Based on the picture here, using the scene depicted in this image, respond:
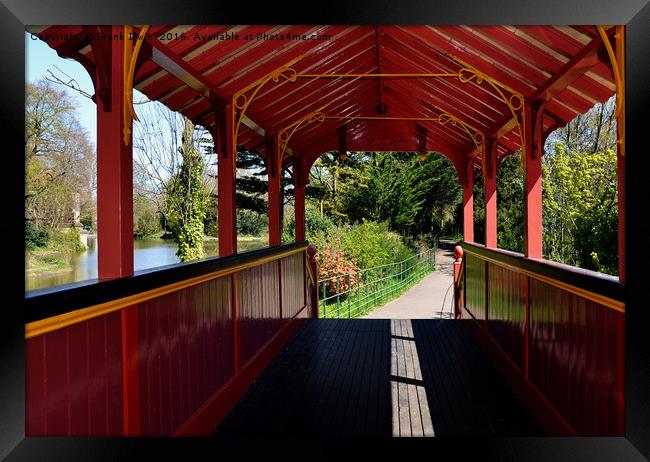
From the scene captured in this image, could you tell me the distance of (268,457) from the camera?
2.65 metres

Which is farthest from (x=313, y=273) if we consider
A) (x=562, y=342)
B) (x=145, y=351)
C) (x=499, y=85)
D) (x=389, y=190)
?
(x=389, y=190)

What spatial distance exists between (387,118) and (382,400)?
5.33 m

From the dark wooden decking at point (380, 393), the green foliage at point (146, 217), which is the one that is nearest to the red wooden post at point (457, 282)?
the dark wooden decking at point (380, 393)

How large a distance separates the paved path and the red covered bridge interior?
5366mm

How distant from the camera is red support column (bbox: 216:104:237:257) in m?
5.20

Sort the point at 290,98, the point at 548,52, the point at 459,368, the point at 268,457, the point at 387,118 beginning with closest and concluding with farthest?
the point at 268,457, the point at 548,52, the point at 459,368, the point at 290,98, the point at 387,118

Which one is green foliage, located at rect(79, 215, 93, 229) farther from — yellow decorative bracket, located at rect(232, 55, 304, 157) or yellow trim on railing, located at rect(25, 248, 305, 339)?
yellow trim on railing, located at rect(25, 248, 305, 339)

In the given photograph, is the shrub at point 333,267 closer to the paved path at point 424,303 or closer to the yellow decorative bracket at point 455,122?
the paved path at point 424,303

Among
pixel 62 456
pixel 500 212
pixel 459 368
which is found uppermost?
pixel 500 212

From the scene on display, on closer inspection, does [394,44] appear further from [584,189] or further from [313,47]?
[584,189]

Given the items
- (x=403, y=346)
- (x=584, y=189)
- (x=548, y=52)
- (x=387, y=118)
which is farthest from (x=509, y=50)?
(x=584, y=189)

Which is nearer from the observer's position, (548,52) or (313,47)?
(548,52)

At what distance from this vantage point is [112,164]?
299 cm
